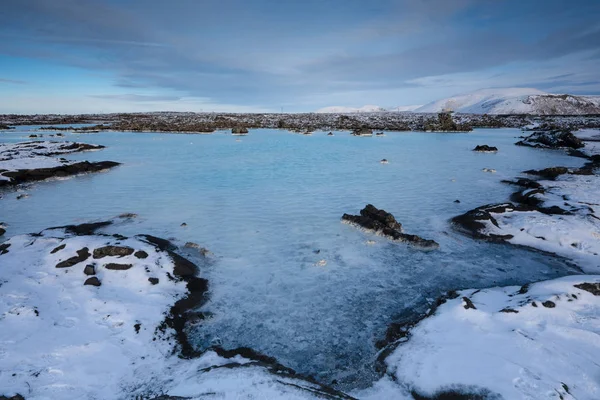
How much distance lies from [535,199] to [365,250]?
373 inches

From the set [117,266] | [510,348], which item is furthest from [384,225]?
[117,266]

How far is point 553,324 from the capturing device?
5852mm

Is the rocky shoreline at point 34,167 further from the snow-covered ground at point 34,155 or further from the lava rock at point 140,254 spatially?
the lava rock at point 140,254

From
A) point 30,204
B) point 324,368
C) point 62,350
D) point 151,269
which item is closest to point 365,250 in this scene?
point 324,368

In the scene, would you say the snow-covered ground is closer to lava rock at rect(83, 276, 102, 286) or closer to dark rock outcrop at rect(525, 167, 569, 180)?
lava rock at rect(83, 276, 102, 286)

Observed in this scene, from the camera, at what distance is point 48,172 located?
2092 cm

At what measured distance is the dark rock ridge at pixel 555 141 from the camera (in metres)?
35.5

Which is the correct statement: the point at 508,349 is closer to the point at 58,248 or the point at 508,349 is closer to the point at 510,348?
the point at 510,348

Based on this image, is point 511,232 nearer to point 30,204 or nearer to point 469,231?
point 469,231

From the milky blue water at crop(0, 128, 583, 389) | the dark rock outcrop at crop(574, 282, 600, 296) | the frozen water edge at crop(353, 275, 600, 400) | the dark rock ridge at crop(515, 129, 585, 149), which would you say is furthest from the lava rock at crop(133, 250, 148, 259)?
the dark rock ridge at crop(515, 129, 585, 149)

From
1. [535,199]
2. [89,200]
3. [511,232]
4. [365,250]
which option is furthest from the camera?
[89,200]

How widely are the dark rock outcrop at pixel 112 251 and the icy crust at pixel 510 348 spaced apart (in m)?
6.98

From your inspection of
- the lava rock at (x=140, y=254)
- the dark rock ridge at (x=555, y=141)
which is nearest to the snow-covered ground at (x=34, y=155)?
the lava rock at (x=140, y=254)

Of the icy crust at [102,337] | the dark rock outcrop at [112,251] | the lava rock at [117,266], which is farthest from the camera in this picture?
the dark rock outcrop at [112,251]
